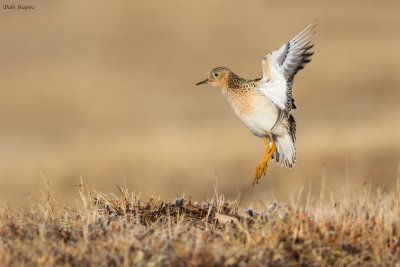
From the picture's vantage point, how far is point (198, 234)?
5.15 m

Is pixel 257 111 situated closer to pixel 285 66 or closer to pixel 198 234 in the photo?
pixel 285 66

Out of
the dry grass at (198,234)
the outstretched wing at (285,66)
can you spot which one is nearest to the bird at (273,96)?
the outstretched wing at (285,66)

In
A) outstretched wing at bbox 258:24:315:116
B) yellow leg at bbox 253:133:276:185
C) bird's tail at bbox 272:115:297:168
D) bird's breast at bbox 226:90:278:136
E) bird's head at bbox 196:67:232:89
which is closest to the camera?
yellow leg at bbox 253:133:276:185

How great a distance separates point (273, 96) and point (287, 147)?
99 cm

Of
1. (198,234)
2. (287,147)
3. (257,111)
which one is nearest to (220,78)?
(257,111)

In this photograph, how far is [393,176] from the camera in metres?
14.1

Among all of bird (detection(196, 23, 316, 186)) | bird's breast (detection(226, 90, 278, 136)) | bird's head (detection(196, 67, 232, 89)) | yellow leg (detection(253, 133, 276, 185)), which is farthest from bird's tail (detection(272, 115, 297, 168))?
bird's head (detection(196, 67, 232, 89))

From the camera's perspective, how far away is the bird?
26.1ft

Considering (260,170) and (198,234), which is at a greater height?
(260,170)

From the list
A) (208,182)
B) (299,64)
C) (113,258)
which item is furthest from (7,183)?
(113,258)

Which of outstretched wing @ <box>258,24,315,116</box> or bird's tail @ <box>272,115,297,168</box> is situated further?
bird's tail @ <box>272,115,297,168</box>

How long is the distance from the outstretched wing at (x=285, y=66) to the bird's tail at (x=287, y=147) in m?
0.70

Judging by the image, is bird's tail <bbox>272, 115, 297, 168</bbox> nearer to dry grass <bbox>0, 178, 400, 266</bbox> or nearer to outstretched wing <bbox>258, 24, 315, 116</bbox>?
outstretched wing <bbox>258, 24, 315, 116</bbox>

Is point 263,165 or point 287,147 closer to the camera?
point 263,165
